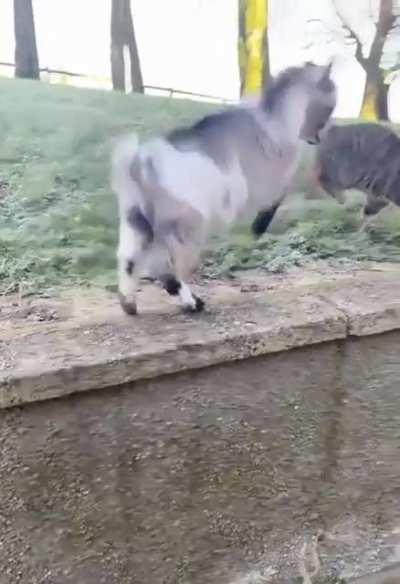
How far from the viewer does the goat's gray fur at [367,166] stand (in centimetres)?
108

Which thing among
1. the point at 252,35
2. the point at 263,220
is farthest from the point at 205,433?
the point at 252,35

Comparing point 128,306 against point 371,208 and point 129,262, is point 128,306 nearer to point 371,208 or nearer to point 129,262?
point 129,262

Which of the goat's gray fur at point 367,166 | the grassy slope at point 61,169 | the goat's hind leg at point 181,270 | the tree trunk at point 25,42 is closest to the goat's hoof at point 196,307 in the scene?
the goat's hind leg at point 181,270

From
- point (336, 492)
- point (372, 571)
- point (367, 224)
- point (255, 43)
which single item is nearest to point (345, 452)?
point (336, 492)

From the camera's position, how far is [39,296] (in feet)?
3.22

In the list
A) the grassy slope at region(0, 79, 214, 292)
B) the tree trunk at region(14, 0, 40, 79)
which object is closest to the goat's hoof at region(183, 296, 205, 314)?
the grassy slope at region(0, 79, 214, 292)

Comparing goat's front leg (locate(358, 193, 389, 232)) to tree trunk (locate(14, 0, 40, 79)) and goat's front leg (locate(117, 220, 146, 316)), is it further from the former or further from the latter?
tree trunk (locate(14, 0, 40, 79))

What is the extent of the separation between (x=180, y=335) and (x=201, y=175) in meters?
0.17

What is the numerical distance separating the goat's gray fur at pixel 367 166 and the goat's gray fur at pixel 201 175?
0.09 m

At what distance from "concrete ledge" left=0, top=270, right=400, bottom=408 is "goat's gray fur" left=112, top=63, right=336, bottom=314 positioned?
37mm

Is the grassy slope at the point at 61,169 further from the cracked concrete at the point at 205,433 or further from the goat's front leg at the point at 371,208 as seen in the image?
the goat's front leg at the point at 371,208

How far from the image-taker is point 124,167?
3.09 ft

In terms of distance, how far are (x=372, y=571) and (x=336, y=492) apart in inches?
5.4

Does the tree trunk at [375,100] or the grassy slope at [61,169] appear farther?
the tree trunk at [375,100]
